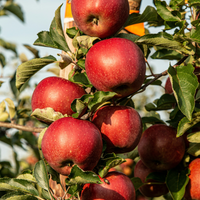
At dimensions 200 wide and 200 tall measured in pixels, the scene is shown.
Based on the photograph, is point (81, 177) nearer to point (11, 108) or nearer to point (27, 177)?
point (27, 177)

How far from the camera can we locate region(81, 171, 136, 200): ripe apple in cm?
98

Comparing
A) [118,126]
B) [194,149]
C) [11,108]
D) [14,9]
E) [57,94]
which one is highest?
[14,9]

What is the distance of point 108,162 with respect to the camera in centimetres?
97

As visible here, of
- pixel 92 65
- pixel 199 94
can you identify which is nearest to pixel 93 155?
pixel 92 65

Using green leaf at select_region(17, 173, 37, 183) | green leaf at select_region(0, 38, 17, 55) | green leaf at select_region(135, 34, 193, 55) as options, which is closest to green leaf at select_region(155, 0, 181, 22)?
green leaf at select_region(135, 34, 193, 55)

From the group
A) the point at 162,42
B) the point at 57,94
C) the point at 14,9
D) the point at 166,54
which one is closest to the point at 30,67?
the point at 57,94

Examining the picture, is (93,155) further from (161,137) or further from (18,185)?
(161,137)

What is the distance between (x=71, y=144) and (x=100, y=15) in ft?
1.58

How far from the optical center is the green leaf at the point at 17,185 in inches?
39.3

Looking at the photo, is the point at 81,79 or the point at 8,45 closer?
the point at 81,79

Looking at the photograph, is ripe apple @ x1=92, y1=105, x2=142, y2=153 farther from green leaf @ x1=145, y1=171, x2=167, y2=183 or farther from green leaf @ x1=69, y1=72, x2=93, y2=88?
green leaf @ x1=145, y1=171, x2=167, y2=183

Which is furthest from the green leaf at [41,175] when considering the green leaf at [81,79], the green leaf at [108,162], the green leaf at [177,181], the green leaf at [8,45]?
the green leaf at [8,45]

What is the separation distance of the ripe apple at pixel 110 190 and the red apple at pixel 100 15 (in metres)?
0.56

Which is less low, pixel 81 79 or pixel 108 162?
pixel 81 79
